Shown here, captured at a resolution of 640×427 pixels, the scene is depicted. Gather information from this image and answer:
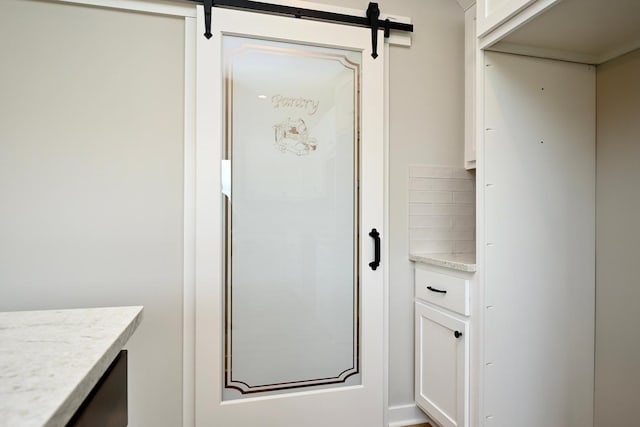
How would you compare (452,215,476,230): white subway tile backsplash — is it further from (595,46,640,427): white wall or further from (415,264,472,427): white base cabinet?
(595,46,640,427): white wall

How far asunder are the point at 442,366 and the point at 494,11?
163 centimetres

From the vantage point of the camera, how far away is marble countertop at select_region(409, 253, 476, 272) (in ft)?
5.31

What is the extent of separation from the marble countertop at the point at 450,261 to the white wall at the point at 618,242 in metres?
0.60

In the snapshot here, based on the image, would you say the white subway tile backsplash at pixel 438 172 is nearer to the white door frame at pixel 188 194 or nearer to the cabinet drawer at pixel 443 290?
the cabinet drawer at pixel 443 290

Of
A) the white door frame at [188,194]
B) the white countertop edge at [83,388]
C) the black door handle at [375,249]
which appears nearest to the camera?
the white countertop edge at [83,388]

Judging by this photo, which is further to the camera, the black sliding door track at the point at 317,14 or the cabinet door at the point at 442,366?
the black sliding door track at the point at 317,14

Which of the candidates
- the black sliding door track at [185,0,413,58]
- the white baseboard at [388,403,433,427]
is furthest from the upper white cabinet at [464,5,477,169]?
the white baseboard at [388,403,433,427]

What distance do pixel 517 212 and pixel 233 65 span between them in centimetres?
153

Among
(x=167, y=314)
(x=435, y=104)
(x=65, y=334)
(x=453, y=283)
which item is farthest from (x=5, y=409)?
(x=435, y=104)

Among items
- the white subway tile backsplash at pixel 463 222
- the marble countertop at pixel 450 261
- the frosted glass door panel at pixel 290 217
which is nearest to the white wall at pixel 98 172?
the frosted glass door panel at pixel 290 217

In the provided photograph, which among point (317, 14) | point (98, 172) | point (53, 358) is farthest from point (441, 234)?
point (53, 358)

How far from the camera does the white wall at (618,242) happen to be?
1.60 metres

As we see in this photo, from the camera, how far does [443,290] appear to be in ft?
5.86

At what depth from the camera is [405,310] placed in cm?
208
